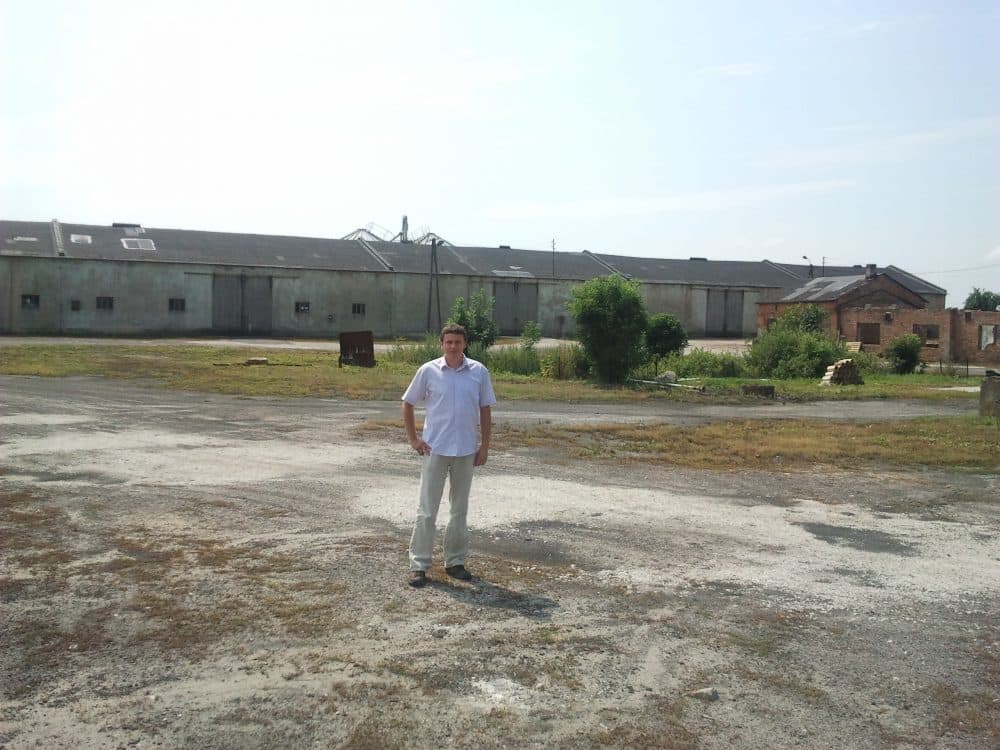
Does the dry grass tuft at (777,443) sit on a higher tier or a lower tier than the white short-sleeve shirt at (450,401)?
lower

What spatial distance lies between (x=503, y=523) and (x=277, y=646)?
333cm

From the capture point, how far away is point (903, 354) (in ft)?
116

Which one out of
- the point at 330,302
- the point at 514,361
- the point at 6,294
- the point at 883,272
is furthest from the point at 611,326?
the point at 883,272

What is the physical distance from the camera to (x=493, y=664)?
4941mm

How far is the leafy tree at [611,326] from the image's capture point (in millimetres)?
26219

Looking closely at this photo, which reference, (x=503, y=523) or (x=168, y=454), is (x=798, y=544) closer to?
(x=503, y=523)

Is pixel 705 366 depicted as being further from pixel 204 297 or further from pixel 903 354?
pixel 204 297

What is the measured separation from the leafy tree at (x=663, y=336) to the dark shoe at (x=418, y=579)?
888 inches

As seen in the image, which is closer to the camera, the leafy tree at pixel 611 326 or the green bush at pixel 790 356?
the leafy tree at pixel 611 326

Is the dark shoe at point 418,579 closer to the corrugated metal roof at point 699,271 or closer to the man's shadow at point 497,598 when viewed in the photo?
the man's shadow at point 497,598

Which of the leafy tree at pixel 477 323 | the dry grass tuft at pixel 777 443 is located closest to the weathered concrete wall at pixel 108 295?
the leafy tree at pixel 477 323

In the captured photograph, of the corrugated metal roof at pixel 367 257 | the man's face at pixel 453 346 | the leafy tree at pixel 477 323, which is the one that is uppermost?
the corrugated metal roof at pixel 367 257

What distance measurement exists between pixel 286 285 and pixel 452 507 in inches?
1786

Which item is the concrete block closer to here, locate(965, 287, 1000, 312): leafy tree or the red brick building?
the red brick building
